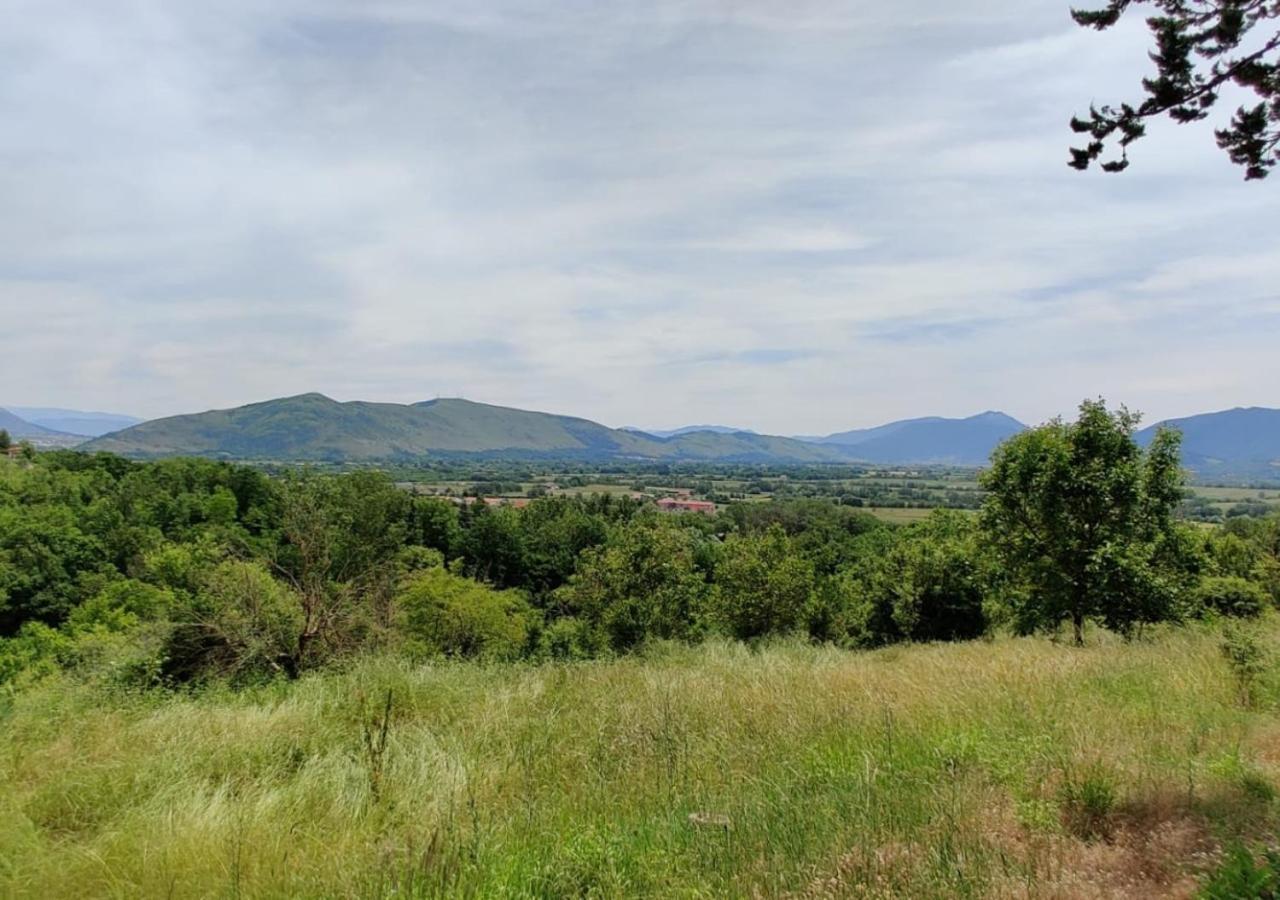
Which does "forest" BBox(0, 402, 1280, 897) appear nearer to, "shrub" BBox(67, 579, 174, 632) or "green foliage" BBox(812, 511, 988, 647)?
"green foliage" BBox(812, 511, 988, 647)

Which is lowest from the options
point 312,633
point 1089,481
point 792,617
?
point 792,617

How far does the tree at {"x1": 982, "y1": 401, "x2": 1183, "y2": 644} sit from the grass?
6.06m

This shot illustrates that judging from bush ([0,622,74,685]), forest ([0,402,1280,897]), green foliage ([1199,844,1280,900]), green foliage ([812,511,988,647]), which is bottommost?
bush ([0,622,74,685])

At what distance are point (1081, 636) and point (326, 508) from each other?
17932 mm

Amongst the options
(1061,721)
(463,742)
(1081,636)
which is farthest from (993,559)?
(463,742)

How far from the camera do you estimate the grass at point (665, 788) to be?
3.04 meters

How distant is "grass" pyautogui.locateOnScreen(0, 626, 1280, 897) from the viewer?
3.04 meters

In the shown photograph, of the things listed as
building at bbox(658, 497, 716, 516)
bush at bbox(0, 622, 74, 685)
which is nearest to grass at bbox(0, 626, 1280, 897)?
bush at bbox(0, 622, 74, 685)

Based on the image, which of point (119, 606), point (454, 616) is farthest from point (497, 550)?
point (454, 616)

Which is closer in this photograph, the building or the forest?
the forest

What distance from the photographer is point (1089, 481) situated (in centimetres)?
1201

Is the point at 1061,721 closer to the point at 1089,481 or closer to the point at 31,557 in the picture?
the point at 1089,481

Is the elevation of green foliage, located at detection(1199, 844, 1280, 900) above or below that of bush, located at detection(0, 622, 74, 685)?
above

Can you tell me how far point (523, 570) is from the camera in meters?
72.4
